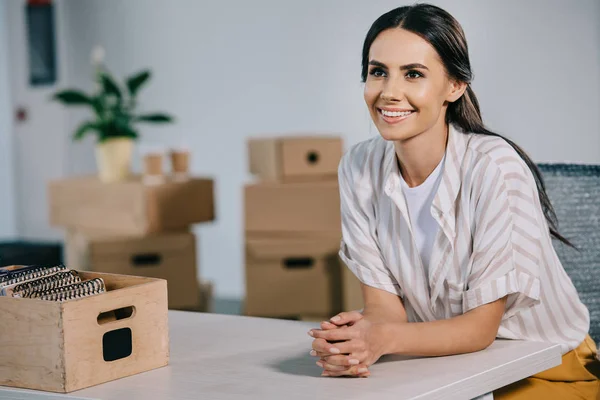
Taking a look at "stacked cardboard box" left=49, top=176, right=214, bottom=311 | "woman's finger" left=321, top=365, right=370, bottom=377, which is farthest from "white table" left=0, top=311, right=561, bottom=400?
"stacked cardboard box" left=49, top=176, right=214, bottom=311

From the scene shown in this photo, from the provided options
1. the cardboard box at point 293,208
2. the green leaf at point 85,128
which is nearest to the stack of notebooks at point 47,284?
the cardboard box at point 293,208

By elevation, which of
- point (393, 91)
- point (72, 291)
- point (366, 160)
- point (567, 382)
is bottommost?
point (567, 382)

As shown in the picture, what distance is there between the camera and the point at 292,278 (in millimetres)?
3764

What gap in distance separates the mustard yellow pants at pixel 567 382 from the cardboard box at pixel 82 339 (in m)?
0.56

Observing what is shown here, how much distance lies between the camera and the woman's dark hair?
155 centimetres

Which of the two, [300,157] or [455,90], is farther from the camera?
[300,157]

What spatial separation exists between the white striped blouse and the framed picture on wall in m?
4.60

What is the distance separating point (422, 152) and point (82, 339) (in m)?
0.66

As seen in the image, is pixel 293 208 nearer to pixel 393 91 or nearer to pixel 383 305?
pixel 383 305

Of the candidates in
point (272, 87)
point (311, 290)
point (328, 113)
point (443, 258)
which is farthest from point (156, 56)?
point (443, 258)

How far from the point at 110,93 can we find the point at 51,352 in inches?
124

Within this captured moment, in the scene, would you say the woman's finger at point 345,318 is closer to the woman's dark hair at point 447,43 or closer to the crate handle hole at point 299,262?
the woman's dark hair at point 447,43

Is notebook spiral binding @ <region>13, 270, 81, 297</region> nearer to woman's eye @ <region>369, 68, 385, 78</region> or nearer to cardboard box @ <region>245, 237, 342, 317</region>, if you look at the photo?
woman's eye @ <region>369, 68, 385, 78</region>

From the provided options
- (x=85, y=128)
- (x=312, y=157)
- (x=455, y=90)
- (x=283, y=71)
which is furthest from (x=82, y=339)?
(x=283, y=71)
